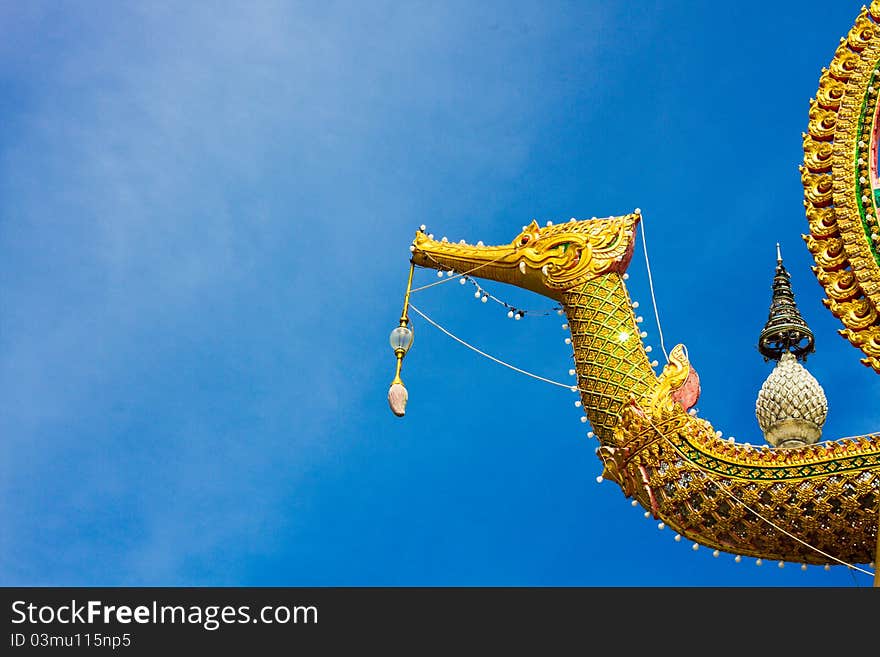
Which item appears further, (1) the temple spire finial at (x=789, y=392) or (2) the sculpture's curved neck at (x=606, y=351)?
(1) the temple spire finial at (x=789, y=392)

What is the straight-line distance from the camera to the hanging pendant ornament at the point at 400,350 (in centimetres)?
836

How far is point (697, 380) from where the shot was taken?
8289 millimetres

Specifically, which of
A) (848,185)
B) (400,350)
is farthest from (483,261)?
(848,185)

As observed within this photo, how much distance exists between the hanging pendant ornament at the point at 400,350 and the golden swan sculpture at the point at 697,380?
0.07 meters

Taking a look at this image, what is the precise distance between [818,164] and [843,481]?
6.31ft

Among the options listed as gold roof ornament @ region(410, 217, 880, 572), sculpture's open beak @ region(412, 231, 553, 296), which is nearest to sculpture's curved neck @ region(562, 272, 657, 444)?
gold roof ornament @ region(410, 217, 880, 572)

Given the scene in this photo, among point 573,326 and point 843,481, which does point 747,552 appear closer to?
point 843,481

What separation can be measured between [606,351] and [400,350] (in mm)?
1272

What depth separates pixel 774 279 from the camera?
10.6 meters

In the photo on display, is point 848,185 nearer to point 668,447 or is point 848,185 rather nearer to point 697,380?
point 697,380

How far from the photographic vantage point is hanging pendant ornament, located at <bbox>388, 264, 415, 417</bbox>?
836 cm

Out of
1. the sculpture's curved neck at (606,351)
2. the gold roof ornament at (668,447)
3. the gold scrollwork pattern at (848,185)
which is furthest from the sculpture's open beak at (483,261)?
the gold scrollwork pattern at (848,185)

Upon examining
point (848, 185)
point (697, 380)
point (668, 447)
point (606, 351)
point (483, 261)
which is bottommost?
point (668, 447)

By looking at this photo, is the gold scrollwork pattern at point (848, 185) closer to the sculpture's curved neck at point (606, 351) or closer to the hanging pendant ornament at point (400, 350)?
the sculpture's curved neck at point (606, 351)
